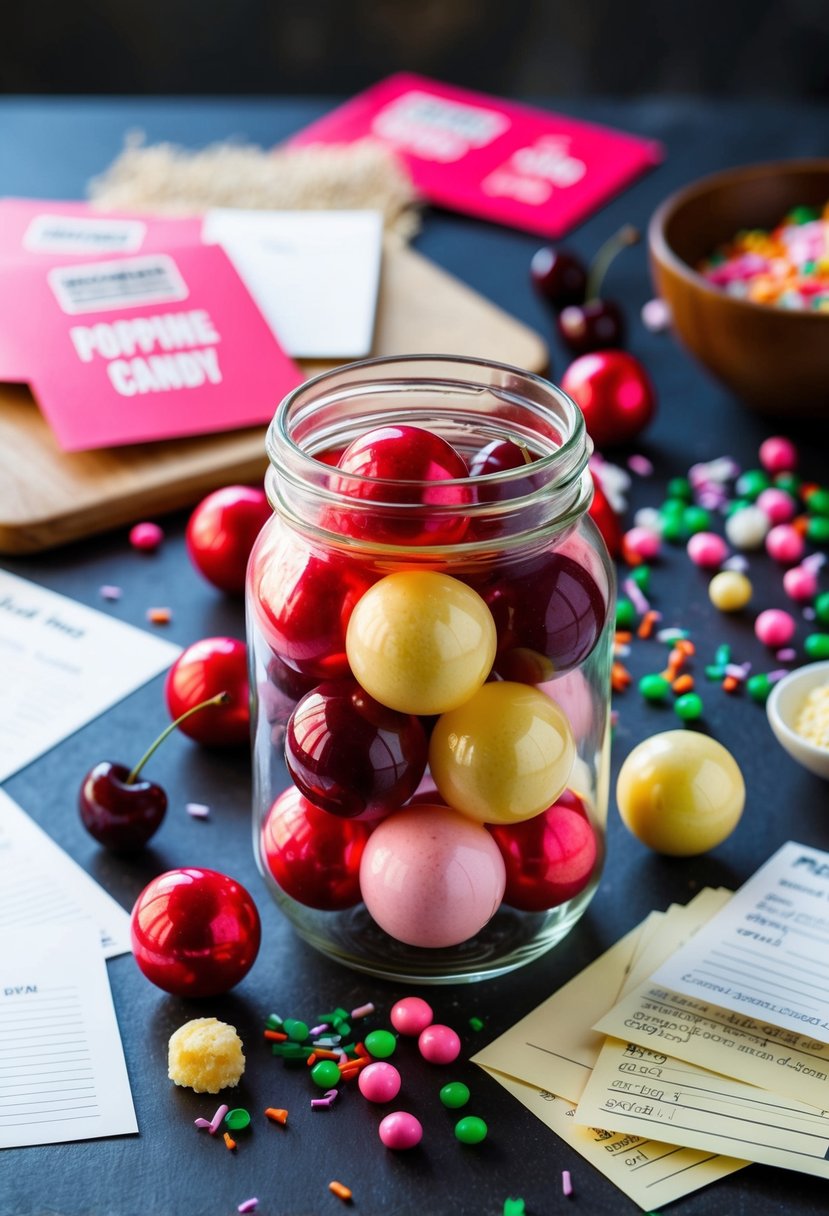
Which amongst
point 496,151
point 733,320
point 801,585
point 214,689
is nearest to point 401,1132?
point 214,689

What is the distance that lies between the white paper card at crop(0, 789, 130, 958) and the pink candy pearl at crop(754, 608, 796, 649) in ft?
1.90

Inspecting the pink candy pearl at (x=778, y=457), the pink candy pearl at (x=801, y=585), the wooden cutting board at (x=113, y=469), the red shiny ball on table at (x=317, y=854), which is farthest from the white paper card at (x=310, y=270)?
the red shiny ball on table at (x=317, y=854)

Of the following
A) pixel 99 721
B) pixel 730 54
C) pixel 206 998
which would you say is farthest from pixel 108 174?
pixel 730 54

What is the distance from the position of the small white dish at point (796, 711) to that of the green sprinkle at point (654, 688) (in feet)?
0.28

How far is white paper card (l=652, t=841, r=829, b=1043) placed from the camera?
2.56 ft

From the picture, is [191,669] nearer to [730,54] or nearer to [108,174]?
[108,174]

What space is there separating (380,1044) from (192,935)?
0.13m

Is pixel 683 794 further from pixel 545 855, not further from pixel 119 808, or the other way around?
pixel 119 808

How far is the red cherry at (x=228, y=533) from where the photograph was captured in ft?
3.76

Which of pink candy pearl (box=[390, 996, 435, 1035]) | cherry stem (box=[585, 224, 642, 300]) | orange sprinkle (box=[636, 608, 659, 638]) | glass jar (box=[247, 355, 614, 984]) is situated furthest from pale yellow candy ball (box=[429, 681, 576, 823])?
cherry stem (box=[585, 224, 642, 300])

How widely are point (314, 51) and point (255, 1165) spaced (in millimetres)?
3215

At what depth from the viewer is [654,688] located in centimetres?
106

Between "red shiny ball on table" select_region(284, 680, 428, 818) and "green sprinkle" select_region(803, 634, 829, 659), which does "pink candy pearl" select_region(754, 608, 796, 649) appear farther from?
"red shiny ball on table" select_region(284, 680, 428, 818)

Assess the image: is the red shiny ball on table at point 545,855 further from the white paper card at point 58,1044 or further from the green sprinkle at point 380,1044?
the white paper card at point 58,1044
